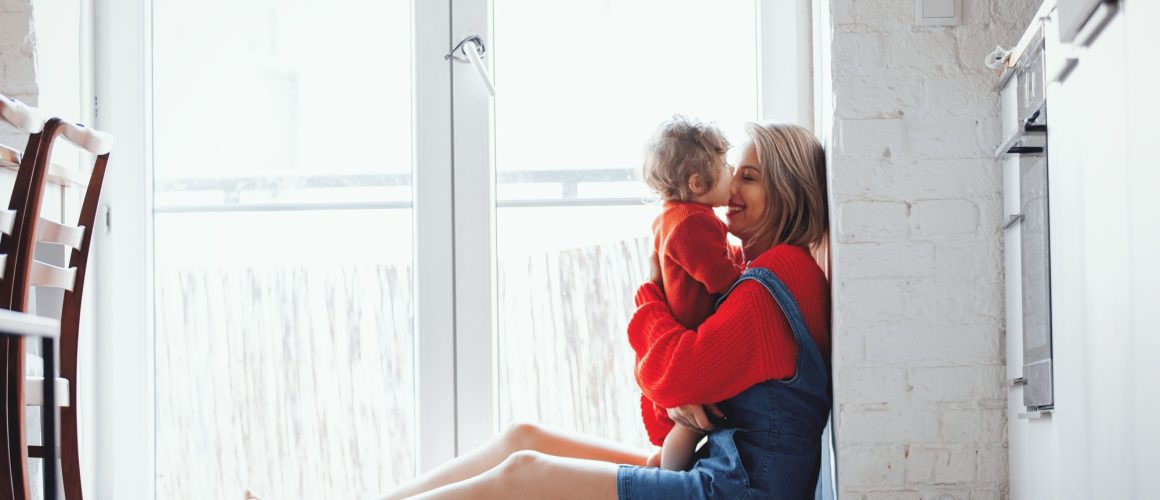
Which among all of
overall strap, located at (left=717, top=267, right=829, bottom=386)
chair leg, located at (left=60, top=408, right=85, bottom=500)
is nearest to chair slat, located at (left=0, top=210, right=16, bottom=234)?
chair leg, located at (left=60, top=408, right=85, bottom=500)

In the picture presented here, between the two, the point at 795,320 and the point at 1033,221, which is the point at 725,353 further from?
the point at 1033,221

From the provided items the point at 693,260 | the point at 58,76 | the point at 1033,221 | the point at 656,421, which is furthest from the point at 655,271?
the point at 58,76

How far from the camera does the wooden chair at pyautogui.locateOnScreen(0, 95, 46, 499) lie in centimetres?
158

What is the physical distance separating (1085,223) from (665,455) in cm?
95

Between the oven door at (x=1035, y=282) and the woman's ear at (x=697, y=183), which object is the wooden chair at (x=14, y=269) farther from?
the oven door at (x=1035, y=282)

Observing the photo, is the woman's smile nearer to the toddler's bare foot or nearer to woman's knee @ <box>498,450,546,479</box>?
the toddler's bare foot

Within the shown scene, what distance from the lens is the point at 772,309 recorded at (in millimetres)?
1864

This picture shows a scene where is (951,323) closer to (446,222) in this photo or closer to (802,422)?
(802,422)

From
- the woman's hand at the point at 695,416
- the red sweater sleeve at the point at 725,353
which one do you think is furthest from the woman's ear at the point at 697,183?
the woman's hand at the point at 695,416

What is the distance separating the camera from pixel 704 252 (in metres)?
1.96

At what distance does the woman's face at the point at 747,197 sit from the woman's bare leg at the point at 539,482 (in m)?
0.52

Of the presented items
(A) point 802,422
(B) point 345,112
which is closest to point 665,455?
(A) point 802,422

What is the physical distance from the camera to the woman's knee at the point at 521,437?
2131 mm

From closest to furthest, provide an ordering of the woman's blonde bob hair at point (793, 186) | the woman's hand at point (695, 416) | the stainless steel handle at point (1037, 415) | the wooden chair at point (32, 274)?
the stainless steel handle at point (1037, 415)
the wooden chair at point (32, 274)
the woman's hand at point (695, 416)
the woman's blonde bob hair at point (793, 186)
